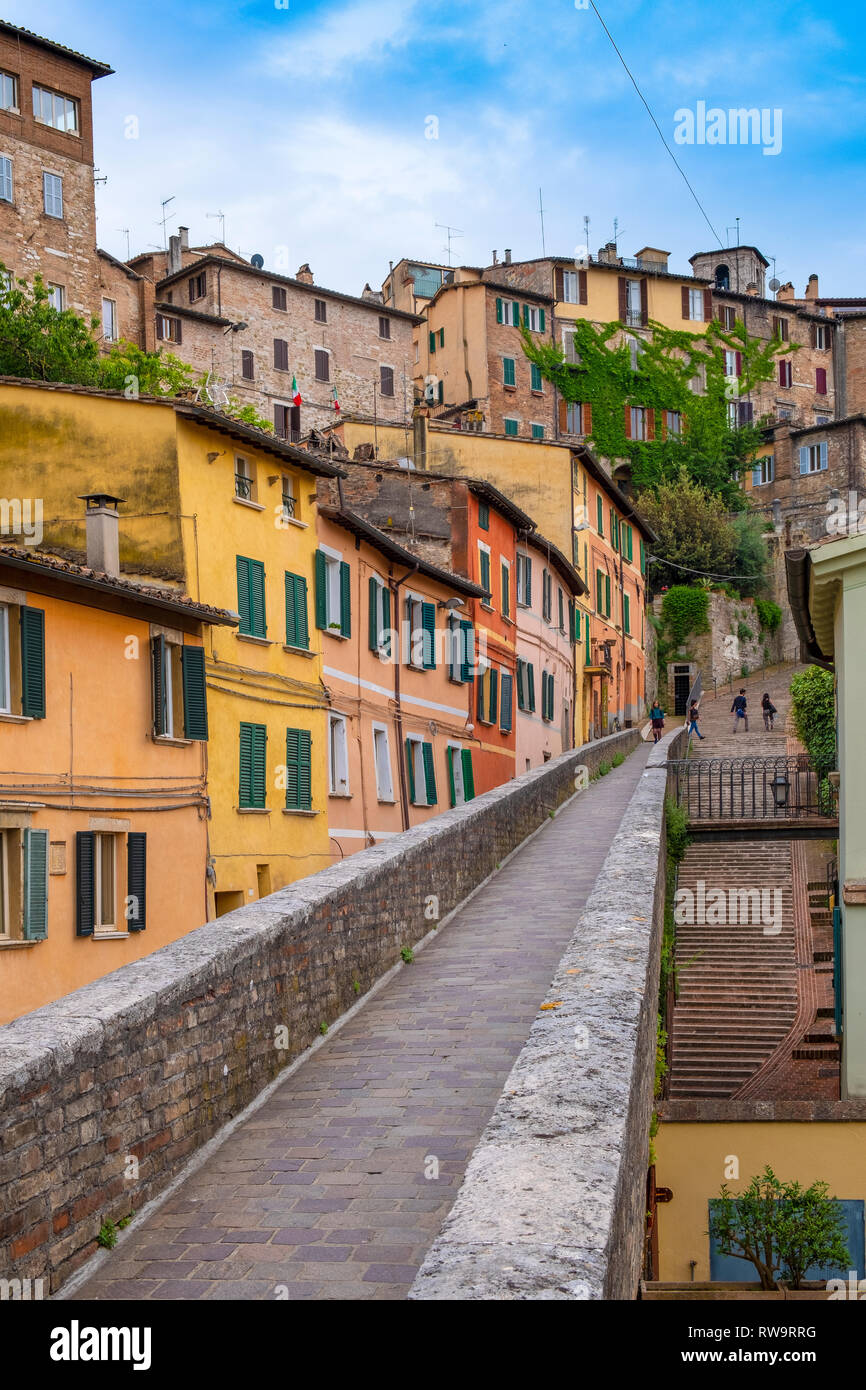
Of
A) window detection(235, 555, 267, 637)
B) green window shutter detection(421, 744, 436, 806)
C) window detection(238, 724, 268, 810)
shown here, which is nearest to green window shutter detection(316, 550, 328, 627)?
window detection(235, 555, 267, 637)

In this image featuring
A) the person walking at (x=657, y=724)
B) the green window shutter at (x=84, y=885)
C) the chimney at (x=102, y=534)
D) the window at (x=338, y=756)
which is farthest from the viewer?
the person walking at (x=657, y=724)

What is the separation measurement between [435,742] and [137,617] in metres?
11.9

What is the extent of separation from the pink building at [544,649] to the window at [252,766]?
15.0 metres

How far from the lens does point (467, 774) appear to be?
103ft

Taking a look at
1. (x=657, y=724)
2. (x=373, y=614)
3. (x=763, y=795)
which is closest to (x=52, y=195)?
(x=657, y=724)

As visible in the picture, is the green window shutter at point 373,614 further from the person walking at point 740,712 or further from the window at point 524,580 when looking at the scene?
the person walking at point 740,712

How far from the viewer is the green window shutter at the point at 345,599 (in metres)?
25.4

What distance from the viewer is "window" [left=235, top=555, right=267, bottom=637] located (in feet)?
72.3

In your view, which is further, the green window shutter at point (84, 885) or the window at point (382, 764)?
the window at point (382, 764)

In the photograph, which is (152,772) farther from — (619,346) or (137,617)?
(619,346)

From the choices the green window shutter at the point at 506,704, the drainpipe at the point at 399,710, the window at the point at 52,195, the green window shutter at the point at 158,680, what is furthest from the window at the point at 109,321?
the green window shutter at the point at 158,680

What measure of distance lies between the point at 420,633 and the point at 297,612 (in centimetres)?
584

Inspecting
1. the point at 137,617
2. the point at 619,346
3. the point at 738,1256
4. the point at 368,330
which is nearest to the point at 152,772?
the point at 137,617

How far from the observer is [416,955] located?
11914 mm
